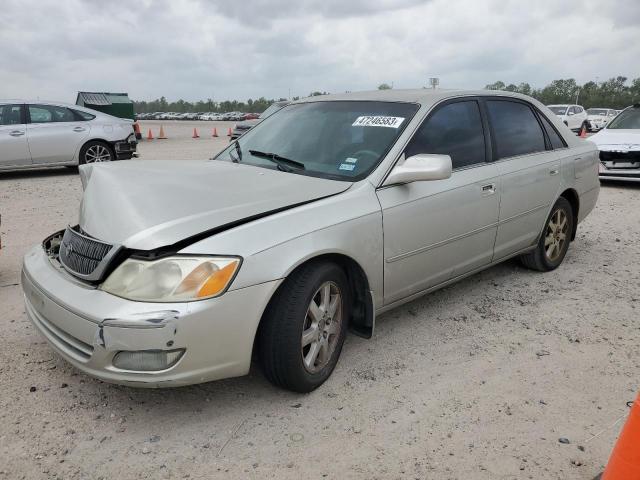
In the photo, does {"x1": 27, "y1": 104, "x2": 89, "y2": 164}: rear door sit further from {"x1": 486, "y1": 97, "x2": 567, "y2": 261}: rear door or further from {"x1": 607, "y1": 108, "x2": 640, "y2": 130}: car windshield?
{"x1": 607, "y1": 108, "x2": 640, "y2": 130}: car windshield

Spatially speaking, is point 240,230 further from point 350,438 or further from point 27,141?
point 27,141

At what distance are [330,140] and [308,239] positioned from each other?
3.57 ft

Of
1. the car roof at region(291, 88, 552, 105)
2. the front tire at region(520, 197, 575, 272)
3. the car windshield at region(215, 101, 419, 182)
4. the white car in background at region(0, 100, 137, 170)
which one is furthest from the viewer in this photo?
the white car in background at region(0, 100, 137, 170)

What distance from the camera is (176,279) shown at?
2.36 m

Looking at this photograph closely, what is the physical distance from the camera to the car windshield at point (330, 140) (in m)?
3.30

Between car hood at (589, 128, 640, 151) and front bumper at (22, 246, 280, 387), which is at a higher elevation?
car hood at (589, 128, 640, 151)

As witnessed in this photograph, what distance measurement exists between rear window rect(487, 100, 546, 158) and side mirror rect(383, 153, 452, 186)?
1207mm

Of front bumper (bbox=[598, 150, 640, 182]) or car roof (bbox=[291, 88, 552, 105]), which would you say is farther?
front bumper (bbox=[598, 150, 640, 182])

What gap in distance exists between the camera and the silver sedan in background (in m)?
2.38

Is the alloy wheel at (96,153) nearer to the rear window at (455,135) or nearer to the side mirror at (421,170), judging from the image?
the rear window at (455,135)

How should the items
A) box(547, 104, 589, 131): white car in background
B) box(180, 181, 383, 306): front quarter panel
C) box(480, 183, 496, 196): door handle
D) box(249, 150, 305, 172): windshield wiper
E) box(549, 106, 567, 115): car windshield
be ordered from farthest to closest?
1. box(549, 106, 567, 115): car windshield
2. box(547, 104, 589, 131): white car in background
3. box(480, 183, 496, 196): door handle
4. box(249, 150, 305, 172): windshield wiper
5. box(180, 181, 383, 306): front quarter panel

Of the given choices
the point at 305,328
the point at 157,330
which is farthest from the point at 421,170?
the point at 157,330

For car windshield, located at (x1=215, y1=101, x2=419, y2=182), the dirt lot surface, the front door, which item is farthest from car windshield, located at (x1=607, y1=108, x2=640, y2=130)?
car windshield, located at (x1=215, y1=101, x2=419, y2=182)

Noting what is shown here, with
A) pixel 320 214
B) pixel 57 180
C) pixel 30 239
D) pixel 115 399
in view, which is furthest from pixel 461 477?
pixel 57 180
